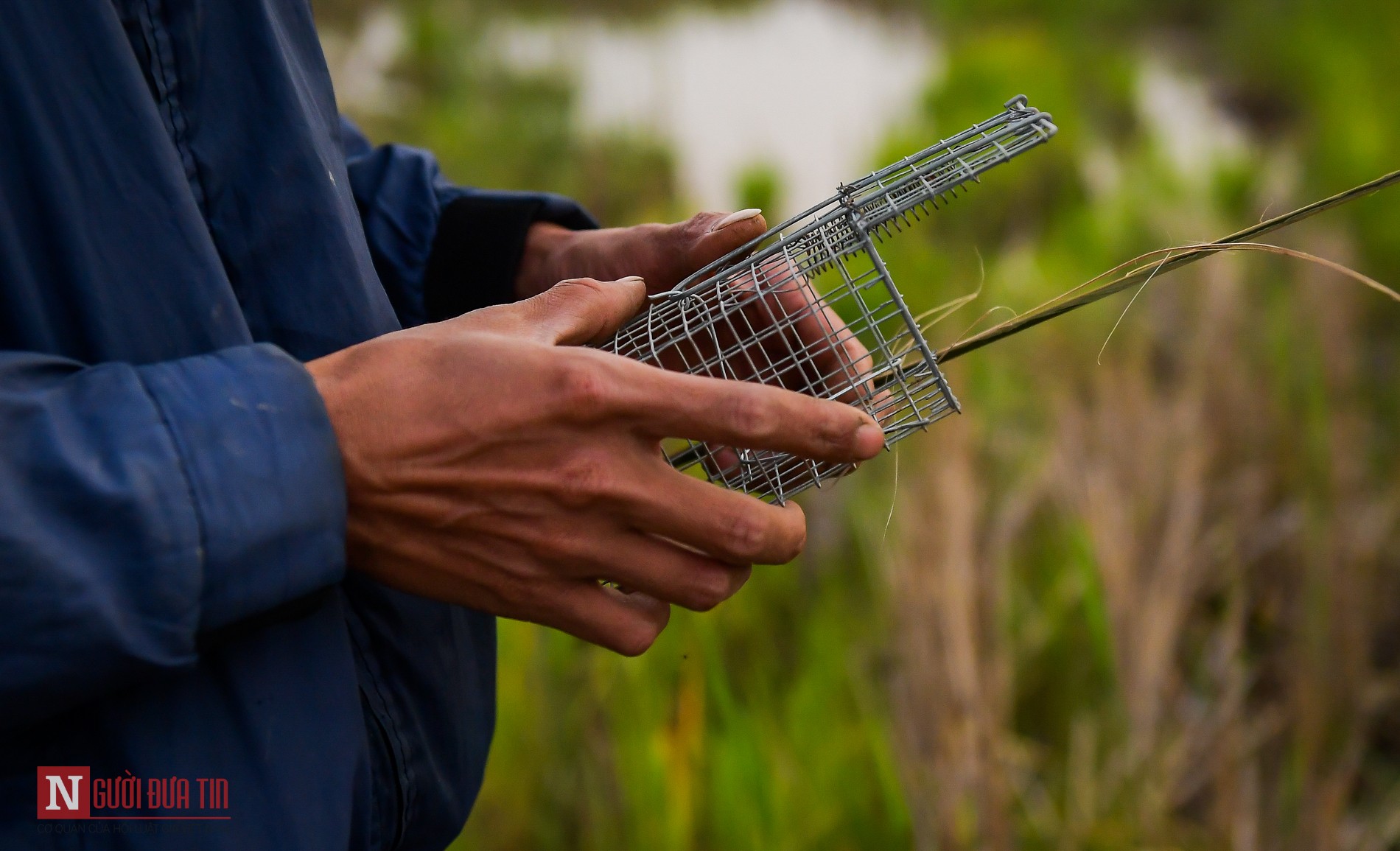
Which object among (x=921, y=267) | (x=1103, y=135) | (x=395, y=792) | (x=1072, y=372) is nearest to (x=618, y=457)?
(x=395, y=792)

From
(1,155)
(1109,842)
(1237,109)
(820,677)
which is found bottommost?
(1237,109)

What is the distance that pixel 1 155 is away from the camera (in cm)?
68

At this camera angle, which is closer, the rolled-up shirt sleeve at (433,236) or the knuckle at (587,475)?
the knuckle at (587,475)

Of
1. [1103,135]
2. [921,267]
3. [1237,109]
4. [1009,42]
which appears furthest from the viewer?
[1237,109]

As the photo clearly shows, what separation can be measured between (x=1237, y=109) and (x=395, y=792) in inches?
319

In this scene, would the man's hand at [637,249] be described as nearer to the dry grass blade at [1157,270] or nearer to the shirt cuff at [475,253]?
the shirt cuff at [475,253]

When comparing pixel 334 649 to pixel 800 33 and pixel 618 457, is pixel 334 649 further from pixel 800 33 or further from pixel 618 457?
pixel 800 33

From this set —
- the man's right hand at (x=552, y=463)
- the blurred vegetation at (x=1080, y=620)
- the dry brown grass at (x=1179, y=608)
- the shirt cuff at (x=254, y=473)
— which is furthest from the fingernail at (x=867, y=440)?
the dry brown grass at (x=1179, y=608)

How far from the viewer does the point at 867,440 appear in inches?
32.0

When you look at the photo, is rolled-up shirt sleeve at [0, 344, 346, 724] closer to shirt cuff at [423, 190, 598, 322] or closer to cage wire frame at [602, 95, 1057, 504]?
cage wire frame at [602, 95, 1057, 504]

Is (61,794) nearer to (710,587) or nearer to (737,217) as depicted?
(710,587)

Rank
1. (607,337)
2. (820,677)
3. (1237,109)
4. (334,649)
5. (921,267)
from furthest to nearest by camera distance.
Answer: (1237,109)
(921,267)
(820,677)
(607,337)
(334,649)

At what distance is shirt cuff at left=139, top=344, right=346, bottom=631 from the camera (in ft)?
2.14

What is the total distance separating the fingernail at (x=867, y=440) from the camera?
810mm
